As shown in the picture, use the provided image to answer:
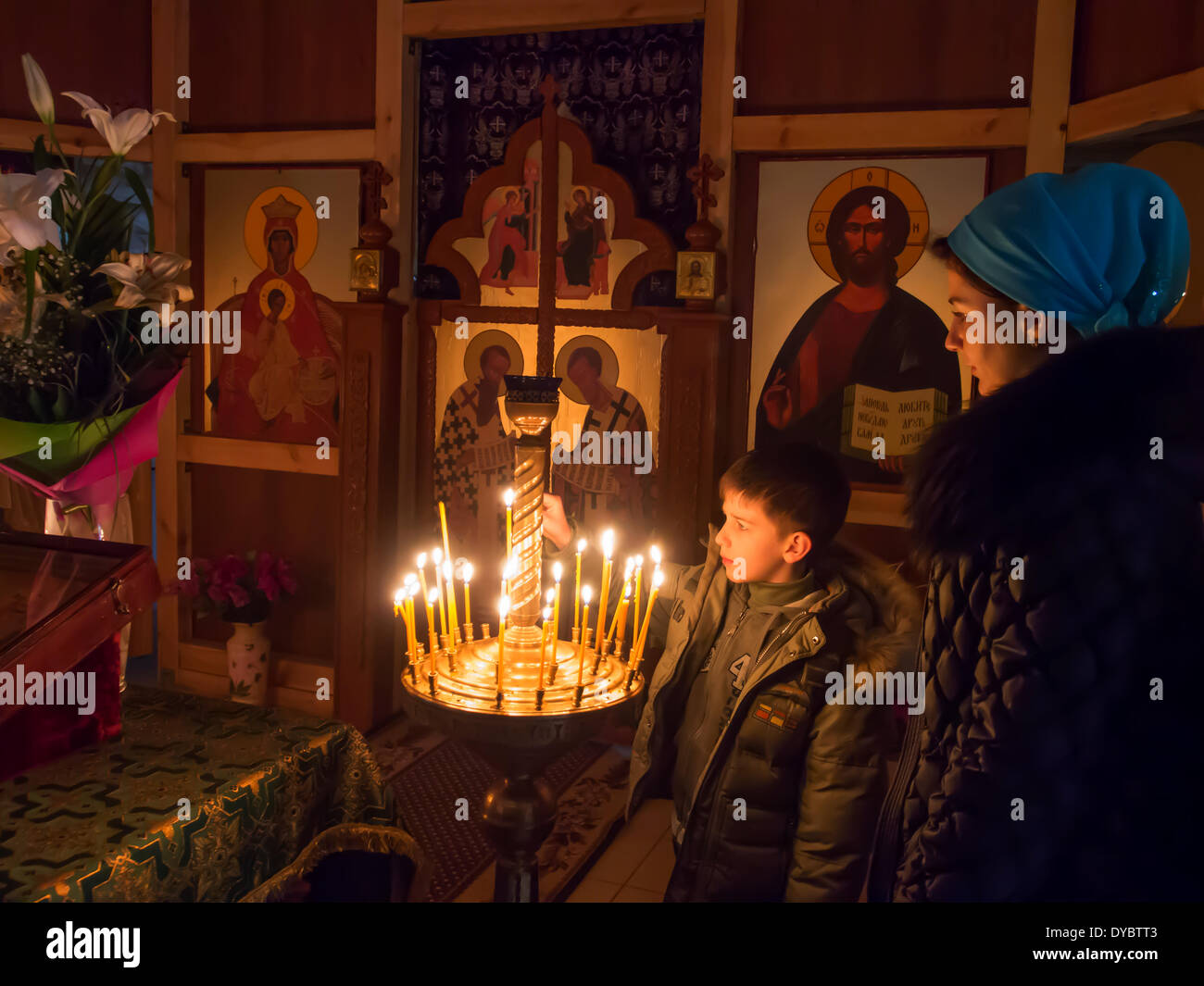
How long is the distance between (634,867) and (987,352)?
2.77m

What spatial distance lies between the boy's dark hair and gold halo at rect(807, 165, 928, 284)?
2.07 meters

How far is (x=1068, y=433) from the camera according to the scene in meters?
1.39

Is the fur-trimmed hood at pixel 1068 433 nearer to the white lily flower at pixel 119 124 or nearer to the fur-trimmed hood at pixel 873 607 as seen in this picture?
the fur-trimmed hood at pixel 873 607

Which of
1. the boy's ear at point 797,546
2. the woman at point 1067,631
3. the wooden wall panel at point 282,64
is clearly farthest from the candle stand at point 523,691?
the wooden wall panel at point 282,64

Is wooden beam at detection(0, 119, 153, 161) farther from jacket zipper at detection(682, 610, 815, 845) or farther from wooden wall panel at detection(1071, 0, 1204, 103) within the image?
wooden wall panel at detection(1071, 0, 1204, 103)

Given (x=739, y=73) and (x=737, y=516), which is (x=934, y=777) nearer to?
(x=737, y=516)

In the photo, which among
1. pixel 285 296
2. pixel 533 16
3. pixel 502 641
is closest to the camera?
pixel 502 641

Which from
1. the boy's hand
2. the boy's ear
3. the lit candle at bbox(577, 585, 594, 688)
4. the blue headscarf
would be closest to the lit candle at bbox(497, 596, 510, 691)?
the lit candle at bbox(577, 585, 594, 688)

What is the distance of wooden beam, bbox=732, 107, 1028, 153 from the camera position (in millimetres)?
4051

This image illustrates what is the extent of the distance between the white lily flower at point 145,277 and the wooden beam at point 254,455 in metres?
3.45

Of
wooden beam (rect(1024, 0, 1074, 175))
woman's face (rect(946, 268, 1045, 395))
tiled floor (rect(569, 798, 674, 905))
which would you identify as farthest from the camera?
wooden beam (rect(1024, 0, 1074, 175))

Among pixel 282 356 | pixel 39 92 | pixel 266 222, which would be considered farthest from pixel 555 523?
pixel 266 222

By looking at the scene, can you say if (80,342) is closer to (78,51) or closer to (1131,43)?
(1131,43)

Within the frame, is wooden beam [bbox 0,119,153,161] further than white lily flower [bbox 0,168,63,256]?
Yes
